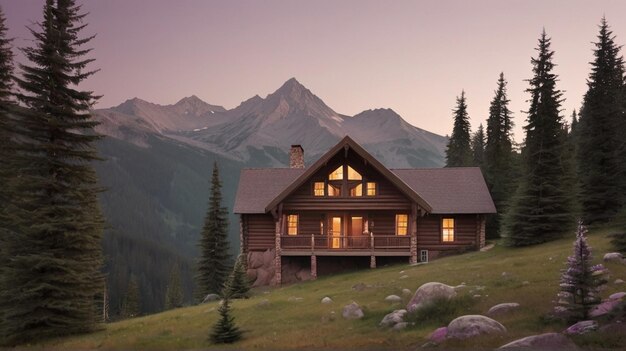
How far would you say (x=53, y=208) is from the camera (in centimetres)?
2044

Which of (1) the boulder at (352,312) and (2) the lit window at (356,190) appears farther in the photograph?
(2) the lit window at (356,190)

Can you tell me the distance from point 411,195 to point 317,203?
6900 millimetres

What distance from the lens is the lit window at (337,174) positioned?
34938mm

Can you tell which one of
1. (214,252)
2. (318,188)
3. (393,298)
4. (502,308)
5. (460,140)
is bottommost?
(214,252)

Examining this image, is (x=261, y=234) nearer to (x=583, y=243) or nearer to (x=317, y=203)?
(x=317, y=203)

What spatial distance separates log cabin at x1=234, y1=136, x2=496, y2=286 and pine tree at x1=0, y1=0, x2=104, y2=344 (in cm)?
1430

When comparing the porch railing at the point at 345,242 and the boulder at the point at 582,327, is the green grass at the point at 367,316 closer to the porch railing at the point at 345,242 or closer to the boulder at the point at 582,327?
the boulder at the point at 582,327

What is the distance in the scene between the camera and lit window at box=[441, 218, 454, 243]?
3553 centimetres

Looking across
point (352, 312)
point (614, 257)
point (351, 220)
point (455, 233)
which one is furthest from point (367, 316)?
point (455, 233)

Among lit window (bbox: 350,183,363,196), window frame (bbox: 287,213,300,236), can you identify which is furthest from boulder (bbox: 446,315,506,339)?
window frame (bbox: 287,213,300,236)

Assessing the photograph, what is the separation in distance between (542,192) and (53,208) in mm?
29474

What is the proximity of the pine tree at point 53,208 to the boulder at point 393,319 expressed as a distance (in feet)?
44.1

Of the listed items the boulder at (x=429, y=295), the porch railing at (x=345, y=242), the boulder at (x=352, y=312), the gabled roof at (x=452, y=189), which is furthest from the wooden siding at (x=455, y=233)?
the boulder at (x=429, y=295)

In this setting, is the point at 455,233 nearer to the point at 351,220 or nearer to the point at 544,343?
the point at 351,220
